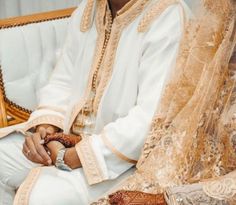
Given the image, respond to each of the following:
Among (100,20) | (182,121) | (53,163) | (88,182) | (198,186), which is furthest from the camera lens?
(100,20)

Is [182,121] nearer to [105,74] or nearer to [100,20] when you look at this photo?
[105,74]

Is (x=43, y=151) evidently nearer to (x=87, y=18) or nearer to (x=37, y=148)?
(x=37, y=148)

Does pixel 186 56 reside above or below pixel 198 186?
above

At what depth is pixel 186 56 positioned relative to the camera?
4.79ft

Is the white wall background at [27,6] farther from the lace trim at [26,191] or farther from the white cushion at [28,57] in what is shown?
the lace trim at [26,191]

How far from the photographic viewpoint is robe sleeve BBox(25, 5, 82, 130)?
186 centimetres

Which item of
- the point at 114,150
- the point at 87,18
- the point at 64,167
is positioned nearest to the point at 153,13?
the point at 87,18

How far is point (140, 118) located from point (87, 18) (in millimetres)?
457

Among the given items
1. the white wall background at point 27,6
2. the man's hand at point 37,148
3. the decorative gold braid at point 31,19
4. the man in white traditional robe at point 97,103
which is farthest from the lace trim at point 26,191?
the white wall background at point 27,6

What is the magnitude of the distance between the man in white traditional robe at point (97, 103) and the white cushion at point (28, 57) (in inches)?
10.5

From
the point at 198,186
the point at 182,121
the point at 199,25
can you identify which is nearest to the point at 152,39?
the point at 199,25

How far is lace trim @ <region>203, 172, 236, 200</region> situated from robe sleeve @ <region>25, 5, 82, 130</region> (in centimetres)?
79

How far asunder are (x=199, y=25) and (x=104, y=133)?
1.41ft

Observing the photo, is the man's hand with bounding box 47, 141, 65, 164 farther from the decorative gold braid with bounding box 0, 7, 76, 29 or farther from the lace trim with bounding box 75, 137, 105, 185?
the decorative gold braid with bounding box 0, 7, 76, 29
